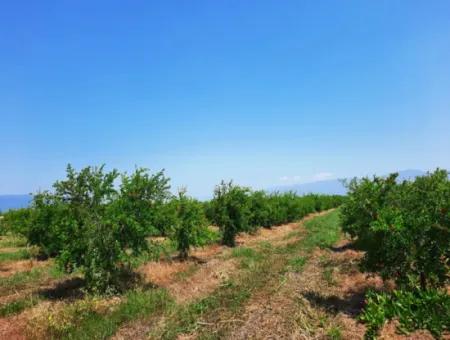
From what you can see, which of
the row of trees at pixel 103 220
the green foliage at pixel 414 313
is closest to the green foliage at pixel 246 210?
the row of trees at pixel 103 220

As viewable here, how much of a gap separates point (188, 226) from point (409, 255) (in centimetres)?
1037

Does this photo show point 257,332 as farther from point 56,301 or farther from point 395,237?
point 56,301

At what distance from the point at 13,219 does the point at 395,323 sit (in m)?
20.9

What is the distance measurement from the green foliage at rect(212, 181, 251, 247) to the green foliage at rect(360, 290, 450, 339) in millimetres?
14083

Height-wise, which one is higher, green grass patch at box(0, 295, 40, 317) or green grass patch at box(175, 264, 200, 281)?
green grass patch at box(0, 295, 40, 317)

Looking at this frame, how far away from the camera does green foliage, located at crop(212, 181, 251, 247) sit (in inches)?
836

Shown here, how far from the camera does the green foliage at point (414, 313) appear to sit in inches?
259

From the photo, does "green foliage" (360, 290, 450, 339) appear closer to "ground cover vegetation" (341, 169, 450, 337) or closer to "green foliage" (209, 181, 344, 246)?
"ground cover vegetation" (341, 169, 450, 337)

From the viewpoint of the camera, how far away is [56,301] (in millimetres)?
10625

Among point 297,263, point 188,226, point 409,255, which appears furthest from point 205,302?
point 188,226

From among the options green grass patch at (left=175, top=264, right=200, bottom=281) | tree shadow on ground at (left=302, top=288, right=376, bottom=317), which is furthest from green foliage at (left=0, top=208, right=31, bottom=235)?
tree shadow on ground at (left=302, top=288, right=376, bottom=317)

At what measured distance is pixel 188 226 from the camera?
54.1 feet

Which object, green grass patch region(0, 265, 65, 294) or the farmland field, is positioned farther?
green grass patch region(0, 265, 65, 294)

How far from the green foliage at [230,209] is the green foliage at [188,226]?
162 inches
